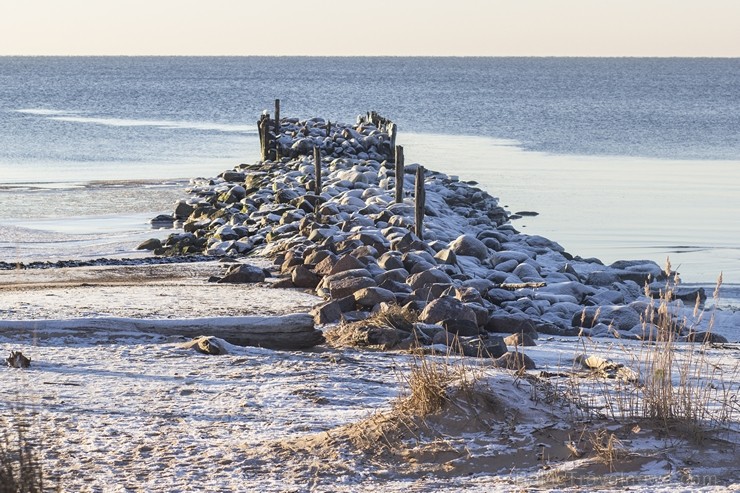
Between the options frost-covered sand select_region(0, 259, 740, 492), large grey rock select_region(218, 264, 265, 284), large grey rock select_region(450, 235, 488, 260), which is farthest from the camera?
large grey rock select_region(450, 235, 488, 260)

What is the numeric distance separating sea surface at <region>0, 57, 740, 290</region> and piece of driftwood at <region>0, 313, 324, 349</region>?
Answer: 0.68m

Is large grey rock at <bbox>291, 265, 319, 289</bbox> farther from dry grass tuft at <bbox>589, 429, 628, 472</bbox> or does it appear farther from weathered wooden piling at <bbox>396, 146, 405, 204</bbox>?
dry grass tuft at <bbox>589, 429, 628, 472</bbox>

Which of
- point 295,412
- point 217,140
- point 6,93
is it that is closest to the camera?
point 295,412

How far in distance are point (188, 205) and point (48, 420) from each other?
1688 centimetres

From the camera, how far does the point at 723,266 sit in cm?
1695

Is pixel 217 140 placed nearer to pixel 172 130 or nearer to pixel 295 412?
pixel 172 130

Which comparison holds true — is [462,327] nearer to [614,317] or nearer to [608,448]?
[614,317]

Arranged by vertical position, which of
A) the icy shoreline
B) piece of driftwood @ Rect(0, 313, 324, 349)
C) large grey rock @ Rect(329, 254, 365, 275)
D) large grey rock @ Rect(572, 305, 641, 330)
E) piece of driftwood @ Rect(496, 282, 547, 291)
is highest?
large grey rock @ Rect(329, 254, 365, 275)

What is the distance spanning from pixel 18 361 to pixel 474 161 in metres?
28.8

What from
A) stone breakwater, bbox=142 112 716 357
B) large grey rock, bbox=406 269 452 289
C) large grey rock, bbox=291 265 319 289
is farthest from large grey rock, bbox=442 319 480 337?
large grey rock, bbox=291 265 319 289

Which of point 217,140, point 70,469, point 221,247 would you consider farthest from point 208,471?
point 217,140

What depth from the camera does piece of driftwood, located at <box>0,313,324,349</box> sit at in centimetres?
877

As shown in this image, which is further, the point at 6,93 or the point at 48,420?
the point at 6,93

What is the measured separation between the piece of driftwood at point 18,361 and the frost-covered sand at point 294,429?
0.09 meters
